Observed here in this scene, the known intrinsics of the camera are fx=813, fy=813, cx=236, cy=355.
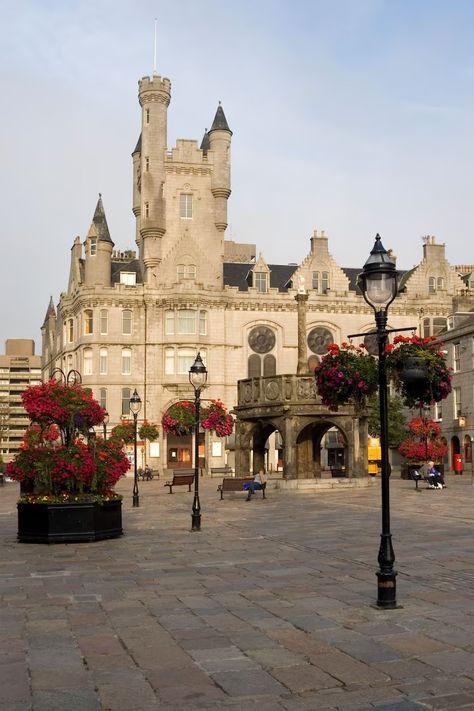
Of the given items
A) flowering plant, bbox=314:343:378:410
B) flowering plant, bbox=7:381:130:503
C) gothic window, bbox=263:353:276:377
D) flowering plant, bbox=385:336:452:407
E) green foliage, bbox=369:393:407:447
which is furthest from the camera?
gothic window, bbox=263:353:276:377

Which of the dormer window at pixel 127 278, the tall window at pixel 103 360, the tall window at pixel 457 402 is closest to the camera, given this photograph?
the tall window at pixel 457 402

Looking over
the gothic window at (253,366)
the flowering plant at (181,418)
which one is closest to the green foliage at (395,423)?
the gothic window at (253,366)

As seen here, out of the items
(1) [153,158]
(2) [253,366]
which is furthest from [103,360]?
(1) [153,158]

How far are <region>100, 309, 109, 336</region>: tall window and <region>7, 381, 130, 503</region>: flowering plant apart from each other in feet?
164

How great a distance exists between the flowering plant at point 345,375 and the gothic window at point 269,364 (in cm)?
4182

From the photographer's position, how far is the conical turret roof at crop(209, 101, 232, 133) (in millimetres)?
74188

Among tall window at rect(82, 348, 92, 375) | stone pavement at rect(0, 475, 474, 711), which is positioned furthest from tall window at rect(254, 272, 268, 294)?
stone pavement at rect(0, 475, 474, 711)

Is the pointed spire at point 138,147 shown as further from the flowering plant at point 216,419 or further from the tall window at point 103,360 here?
the flowering plant at point 216,419

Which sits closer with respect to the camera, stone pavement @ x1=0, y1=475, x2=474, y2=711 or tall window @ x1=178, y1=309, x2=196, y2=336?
stone pavement @ x1=0, y1=475, x2=474, y2=711

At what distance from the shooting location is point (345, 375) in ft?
93.5

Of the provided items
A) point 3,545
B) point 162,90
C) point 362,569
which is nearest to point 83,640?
point 362,569

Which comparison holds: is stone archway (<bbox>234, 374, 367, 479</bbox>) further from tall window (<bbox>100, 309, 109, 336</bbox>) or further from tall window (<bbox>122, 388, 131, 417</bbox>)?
tall window (<bbox>100, 309, 109, 336</bbox>)

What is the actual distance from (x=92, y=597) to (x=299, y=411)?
24.6 metres

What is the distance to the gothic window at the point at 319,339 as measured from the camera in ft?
240
